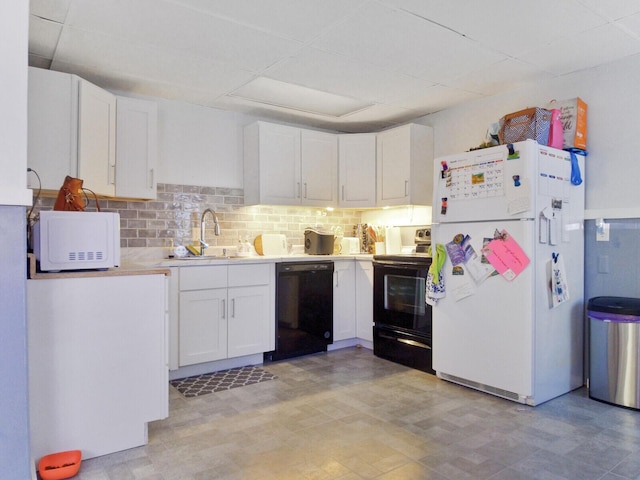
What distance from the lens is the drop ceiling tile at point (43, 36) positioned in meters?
2.44

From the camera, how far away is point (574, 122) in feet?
9.93

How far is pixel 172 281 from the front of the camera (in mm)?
3221

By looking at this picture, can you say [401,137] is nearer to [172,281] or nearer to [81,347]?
[172,281]

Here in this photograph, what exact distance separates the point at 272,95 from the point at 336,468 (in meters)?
2.89

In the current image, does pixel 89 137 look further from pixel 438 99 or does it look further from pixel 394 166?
pixel 438 99

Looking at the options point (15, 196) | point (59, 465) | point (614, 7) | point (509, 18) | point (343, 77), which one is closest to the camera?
point (15, 196)

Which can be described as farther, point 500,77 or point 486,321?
point 500,77

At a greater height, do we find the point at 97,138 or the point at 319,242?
the point at 97,138

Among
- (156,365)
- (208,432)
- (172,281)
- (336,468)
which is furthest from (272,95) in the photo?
(336,468)

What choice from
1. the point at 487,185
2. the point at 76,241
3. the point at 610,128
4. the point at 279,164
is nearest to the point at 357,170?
the point at 279,164

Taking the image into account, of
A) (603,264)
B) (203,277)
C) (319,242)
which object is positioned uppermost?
A: (319,242)

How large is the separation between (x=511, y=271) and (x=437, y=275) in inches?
21.5

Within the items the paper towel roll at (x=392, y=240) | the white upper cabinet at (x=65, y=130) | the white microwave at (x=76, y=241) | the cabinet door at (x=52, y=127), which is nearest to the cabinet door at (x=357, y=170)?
the paper towel roll at (x=392, y=240)

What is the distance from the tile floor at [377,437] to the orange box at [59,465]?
0.07 m
